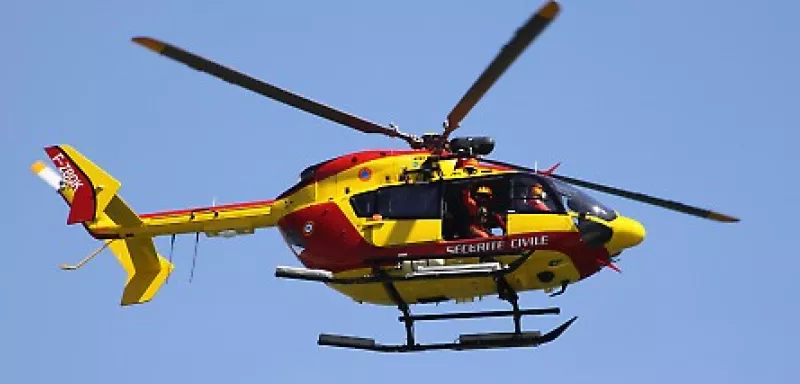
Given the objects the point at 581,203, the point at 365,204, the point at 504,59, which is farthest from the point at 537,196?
the point at 504,59

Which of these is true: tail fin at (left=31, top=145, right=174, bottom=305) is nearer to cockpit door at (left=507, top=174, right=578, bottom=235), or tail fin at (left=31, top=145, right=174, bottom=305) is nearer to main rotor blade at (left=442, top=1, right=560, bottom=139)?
main rotor blade at (left=442, top=1, right=560, bottom=139)

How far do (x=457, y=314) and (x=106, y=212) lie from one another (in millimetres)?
5517

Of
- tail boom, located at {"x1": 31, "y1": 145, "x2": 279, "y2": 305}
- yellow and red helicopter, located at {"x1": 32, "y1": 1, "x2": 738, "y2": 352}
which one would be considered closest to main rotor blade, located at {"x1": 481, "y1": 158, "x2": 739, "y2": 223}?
yellow and red helicopter, located at {"x1": 32, "y1": 1, "x2": 738, "y2": 352}

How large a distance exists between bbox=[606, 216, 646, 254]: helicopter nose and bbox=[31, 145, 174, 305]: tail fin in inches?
275

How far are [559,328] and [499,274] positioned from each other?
1.06 metres

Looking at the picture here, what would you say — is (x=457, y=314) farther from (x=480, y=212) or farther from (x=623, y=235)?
(x=623, y=235)

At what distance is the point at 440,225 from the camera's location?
58.6ft

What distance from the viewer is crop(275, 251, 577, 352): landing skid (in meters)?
17.5

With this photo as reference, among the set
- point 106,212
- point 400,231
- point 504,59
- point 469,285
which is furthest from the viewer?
point 106,212

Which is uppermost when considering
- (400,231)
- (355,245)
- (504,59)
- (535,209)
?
(504,59)

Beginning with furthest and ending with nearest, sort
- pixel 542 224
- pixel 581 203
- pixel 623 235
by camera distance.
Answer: pixel 581 203, pixel 623 235, pixel 542 224

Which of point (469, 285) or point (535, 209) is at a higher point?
point (535, 209)

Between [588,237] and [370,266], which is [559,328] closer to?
[588,237]

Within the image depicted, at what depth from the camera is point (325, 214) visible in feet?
61.1
